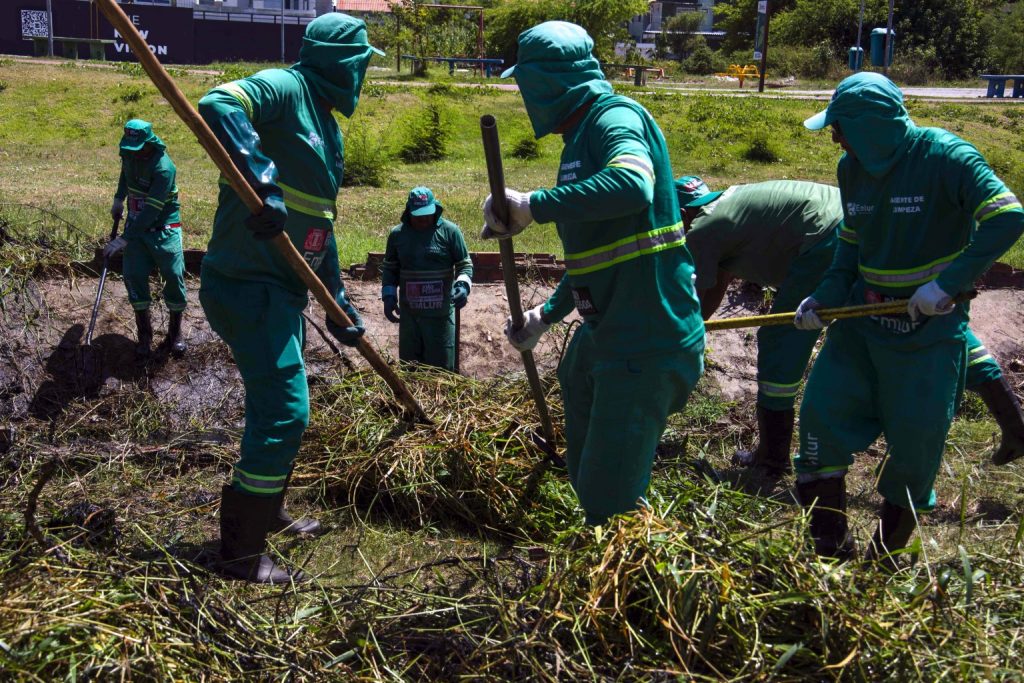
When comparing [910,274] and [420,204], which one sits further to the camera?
[420,204]

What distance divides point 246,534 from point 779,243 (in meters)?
3.12

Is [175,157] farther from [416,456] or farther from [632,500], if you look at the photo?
[632,500]

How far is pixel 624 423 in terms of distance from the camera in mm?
3447

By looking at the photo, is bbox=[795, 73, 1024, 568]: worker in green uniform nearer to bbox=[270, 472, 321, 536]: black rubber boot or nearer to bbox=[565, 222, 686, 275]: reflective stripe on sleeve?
bbox=[565, 222, 686, 275]: reflective stripe on sleeve

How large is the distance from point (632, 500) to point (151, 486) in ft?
8.63

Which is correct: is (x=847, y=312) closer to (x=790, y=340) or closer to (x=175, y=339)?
(x=790, y=340)

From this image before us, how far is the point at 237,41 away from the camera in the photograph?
3781 cm

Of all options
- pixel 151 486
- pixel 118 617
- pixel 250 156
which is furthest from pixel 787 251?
pixel 118 617

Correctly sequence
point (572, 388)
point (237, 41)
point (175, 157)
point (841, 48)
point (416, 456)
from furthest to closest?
point (841, 48) → point (237, 41) → point (175, 157) → point (416, 456) → point (572, 388)

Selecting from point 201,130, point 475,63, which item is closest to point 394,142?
point 201,130

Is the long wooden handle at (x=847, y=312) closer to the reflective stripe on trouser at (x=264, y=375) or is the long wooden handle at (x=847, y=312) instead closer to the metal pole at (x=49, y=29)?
the reflective stripe on trouser at (x=264, y=375)

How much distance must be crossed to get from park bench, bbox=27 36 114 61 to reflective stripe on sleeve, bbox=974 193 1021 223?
33388mm

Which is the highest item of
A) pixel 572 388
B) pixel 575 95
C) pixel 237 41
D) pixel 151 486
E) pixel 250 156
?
pixel 237 41

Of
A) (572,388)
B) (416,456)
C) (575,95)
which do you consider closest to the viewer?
(575,95)
